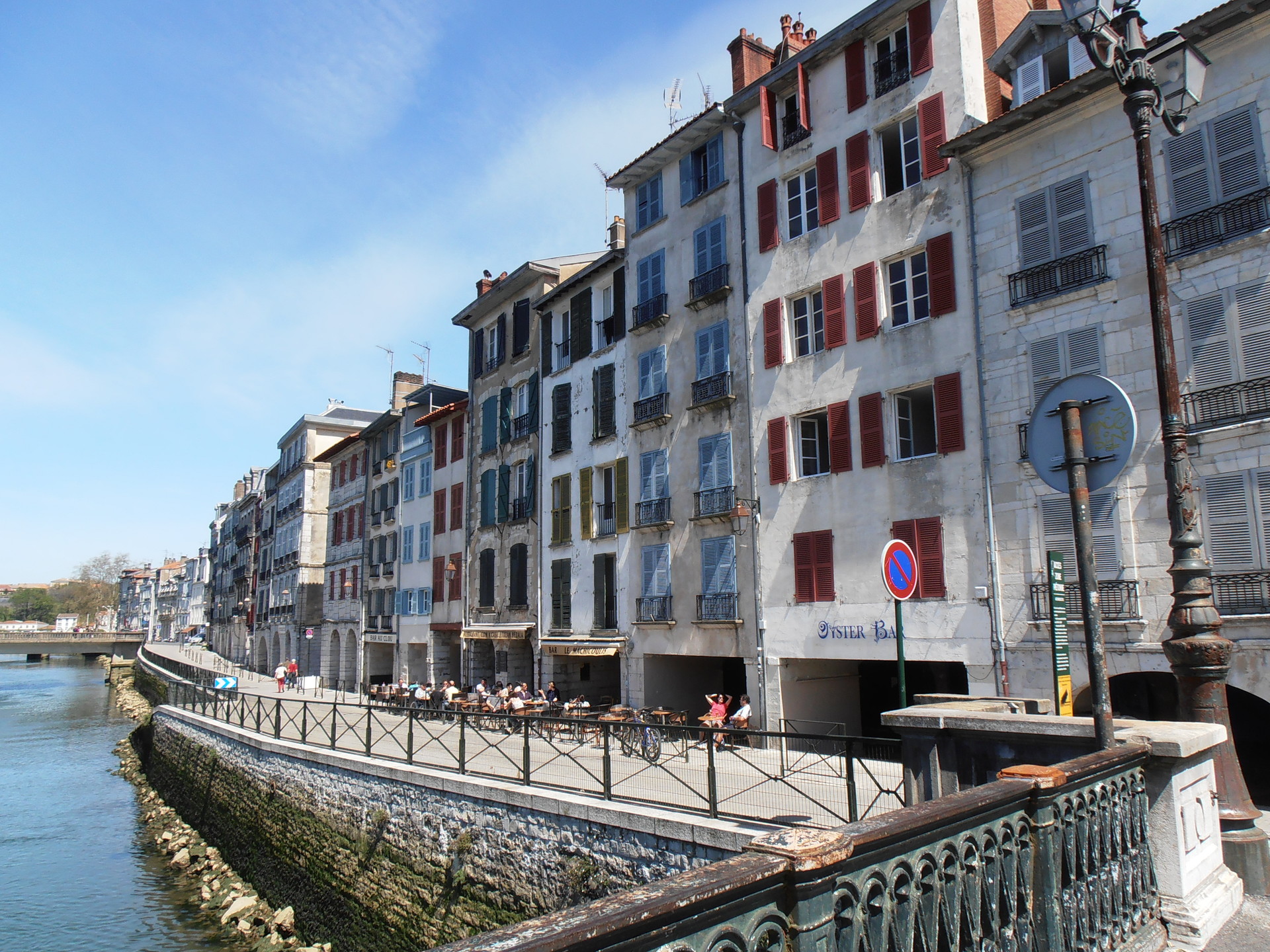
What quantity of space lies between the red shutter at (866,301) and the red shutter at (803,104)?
405 cm

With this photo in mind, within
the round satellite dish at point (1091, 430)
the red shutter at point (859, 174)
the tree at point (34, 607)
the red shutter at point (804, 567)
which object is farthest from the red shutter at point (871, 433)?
the tree at point (34, 607)

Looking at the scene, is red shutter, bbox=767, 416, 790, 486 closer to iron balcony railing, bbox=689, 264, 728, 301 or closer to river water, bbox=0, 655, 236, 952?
iron balcony railing, bbox=689, 264, 728, 301

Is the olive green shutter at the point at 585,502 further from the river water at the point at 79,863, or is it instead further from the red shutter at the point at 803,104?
the river water at the point at 79,863

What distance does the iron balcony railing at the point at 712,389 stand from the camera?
21.2m

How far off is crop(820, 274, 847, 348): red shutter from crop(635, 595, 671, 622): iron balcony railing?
780 cm

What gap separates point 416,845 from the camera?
1473 centimetres

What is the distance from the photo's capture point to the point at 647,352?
23938 mm

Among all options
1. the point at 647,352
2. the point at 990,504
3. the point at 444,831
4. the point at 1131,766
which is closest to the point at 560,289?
the point at 647,352

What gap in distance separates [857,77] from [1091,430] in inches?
634

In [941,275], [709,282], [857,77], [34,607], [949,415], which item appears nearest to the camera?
[949,415]

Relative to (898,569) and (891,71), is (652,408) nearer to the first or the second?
(891,71)

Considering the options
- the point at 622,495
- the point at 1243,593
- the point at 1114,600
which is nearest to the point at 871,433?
the point at 1114,600

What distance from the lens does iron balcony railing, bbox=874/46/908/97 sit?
18375 millimetres

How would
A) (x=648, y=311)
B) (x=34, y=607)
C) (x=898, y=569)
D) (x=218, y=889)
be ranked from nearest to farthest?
(x=898, y=569) < (x=218, y=889) < (x=648, y=311) < (x=34, y=607)
